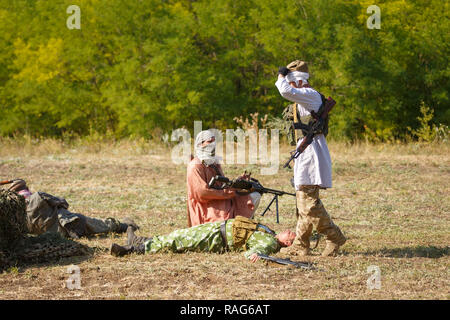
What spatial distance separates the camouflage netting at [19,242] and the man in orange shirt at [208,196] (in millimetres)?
1498

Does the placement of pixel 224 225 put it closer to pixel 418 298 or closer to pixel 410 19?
pixel 418 298

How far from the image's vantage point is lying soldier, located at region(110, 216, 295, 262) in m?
6.79

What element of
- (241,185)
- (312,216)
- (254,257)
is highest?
(241,185)

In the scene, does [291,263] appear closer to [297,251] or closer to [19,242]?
[297,251]

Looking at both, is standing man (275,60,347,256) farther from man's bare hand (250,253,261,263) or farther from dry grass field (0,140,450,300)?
man's bare hand (250,253,261,263)

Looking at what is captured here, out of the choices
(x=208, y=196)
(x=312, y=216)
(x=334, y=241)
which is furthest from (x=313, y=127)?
(x=208, y=196)

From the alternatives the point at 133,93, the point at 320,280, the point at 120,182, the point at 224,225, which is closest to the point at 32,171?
the point at 120,182

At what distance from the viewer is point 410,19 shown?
76.0 feet

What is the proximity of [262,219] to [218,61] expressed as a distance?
1531 centimetres

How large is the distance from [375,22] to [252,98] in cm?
532

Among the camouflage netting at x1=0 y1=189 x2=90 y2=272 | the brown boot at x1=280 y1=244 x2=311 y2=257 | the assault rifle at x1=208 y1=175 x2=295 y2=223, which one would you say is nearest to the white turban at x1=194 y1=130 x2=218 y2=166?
the assault rifle at x1=208 y1=175 x2=295 y2=223

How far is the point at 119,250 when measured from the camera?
686cm

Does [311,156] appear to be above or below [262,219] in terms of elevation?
above

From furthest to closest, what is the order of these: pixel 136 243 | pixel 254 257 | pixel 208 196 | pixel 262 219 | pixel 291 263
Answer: pixel 262 219 → pixel 208 196 → pixel 136 243 → pixel 254 257 → pixel 291 263
